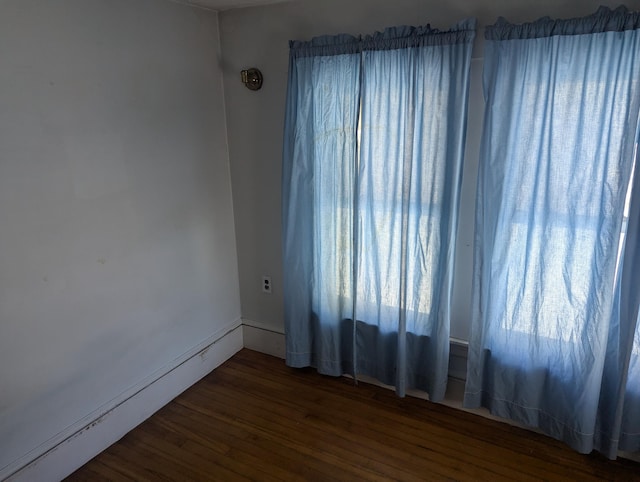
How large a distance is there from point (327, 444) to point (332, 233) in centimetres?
108

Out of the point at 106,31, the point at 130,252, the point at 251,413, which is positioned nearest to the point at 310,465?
the point at 251,413

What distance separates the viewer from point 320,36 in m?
2.17

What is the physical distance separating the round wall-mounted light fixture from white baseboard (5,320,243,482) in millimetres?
1551

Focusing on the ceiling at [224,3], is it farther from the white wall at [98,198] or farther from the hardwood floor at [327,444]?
the hardwood floor at [327,444]

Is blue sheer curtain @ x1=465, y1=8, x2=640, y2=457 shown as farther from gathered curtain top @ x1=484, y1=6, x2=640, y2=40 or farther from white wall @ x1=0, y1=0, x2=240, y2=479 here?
white wall @ x1=0, y1=0, x2=240, y2=479

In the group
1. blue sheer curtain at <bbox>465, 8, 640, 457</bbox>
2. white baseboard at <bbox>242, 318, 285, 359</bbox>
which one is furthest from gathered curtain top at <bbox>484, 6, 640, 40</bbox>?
white baseboard at <bbox>242, 318, 285, 359</bbox>

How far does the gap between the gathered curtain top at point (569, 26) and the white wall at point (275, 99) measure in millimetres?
106

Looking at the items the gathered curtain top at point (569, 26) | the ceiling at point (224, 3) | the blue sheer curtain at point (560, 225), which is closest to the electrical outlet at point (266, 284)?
the blue sheer curtain at point (560, 225)

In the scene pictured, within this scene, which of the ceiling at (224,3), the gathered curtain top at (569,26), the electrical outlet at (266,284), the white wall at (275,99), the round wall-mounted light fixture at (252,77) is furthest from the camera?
the electrical outlet at (266,284)

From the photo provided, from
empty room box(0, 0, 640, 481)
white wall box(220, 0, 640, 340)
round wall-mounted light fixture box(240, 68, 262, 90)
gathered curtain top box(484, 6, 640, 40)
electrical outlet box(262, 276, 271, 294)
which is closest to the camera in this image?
gathered curtain top box(484, 6, 640, 40)

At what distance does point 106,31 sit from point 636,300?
100 inches

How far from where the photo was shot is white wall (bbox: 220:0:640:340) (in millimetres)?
1923

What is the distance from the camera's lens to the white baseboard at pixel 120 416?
71.7 inches

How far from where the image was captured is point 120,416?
2.15m
